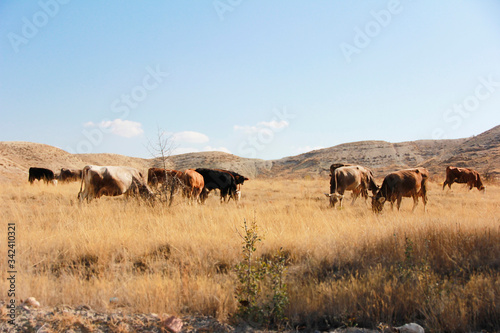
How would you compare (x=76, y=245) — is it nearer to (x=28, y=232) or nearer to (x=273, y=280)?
(x=28, y=232)

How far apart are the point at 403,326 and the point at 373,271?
115cm

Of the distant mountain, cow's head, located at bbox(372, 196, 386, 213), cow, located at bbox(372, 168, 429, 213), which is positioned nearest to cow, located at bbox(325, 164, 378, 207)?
cow, located at bbox(372, 168, 429, 213)

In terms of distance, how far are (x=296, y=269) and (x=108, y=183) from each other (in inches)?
313

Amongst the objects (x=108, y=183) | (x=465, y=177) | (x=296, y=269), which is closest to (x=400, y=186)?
(x=296, y=269)

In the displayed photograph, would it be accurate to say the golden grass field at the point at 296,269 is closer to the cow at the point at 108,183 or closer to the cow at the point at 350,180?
the cow at the point at 108,183

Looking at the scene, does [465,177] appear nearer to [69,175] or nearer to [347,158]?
[69,175]


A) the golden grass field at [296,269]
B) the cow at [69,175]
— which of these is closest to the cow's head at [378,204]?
the golden grass field at [296,269]

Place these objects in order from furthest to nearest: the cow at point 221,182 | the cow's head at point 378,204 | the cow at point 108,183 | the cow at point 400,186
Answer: the cow at point 221,182 < the cow at point 400,186 < the cow at point 108,183 < the cow's head at point 378,204

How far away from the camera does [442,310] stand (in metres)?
3.17

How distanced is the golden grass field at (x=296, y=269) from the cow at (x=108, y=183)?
305 centimetres

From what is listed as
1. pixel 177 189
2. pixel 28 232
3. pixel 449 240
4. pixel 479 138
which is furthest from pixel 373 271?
pixel 479 138

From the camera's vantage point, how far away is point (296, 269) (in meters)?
4.66

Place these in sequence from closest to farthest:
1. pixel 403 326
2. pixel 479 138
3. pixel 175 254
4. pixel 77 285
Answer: pixel 403 326, pixel 77 285, pixel 175 254, pixel 479 138

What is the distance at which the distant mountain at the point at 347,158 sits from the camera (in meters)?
41.7
